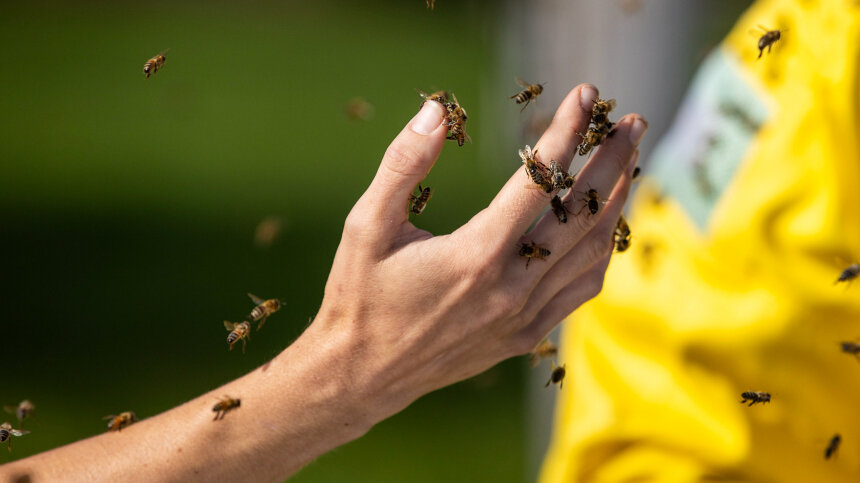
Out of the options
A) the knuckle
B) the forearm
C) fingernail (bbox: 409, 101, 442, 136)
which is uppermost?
fingernail (bbox: 409, 101, 442, 136)

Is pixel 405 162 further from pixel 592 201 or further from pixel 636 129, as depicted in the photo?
pixel 636 129

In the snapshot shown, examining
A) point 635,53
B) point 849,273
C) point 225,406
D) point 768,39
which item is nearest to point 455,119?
point 225,406

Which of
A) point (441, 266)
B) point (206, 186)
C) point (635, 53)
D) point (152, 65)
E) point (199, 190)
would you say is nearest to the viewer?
point (441, 266)

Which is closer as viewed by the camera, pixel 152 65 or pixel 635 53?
pixel 152 65

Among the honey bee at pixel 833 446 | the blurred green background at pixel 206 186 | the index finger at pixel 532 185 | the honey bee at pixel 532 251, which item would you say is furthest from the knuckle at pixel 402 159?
the blurred green background at pixel 206 186

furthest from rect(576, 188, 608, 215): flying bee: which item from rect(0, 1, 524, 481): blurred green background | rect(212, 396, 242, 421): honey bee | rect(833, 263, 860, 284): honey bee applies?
rect(0, 1, 524, 481): blurred green background

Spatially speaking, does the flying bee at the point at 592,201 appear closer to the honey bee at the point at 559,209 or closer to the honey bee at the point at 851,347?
the honey bee at the point at 559,209

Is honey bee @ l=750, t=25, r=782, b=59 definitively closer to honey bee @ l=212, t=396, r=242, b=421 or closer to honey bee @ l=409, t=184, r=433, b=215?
honey bee @ l=409, t=184, r=433, b=215

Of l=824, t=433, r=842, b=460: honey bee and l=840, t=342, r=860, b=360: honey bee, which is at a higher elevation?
l=840, t=342, r=860, b=360: honey bee
